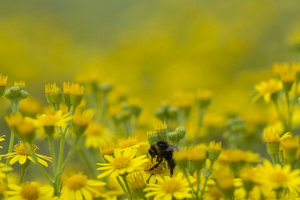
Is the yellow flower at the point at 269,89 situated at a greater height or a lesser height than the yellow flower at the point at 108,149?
greater

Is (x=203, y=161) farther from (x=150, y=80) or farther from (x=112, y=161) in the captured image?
(x=150, y=80)

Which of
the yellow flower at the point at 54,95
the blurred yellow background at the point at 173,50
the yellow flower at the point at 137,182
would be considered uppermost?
the blurred yellow background at the point at 173,50

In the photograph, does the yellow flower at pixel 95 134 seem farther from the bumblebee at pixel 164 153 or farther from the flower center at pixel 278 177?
the flower center at pixel 278 177

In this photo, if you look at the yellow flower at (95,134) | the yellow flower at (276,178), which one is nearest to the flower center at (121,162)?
the yellow flower at (276,178)

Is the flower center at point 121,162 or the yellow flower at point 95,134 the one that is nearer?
the flower center at point 121,162

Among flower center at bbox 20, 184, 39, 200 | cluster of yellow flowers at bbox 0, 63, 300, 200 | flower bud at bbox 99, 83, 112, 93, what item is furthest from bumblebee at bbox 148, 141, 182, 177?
flower bud at bbox 99, 83, 112, 93

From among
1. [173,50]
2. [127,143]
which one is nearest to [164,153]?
[127,143]

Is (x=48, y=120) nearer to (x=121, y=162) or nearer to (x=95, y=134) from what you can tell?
(x=121, y=162)

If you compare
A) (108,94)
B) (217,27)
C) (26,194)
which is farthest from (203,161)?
(217,27)
